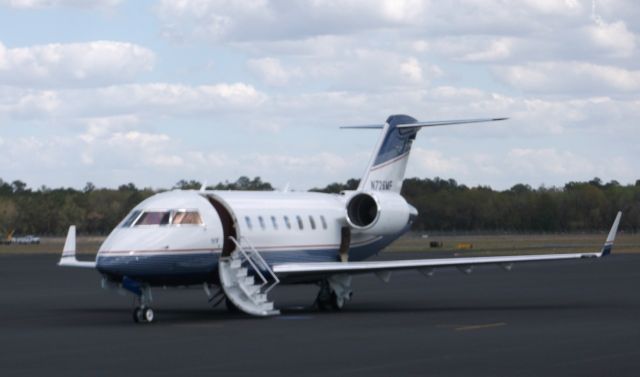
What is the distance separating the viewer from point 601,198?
13312 cm

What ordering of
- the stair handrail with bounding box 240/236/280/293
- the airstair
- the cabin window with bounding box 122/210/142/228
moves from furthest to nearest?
the stair handrail with bounding box 240/236/280/293
the airstair
the cabin window with bounding box 122/210/142/228

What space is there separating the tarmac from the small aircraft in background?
786 mm

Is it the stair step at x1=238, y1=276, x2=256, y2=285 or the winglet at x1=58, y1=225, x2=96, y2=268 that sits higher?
the winglet at x1=58, y1=225, x2=96, y2=268

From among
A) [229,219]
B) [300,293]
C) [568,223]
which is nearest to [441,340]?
[229,219]

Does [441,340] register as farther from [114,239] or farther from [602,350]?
[114,239]

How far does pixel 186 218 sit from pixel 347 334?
5543 millimetres

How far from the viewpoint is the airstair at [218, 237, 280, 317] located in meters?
26.4

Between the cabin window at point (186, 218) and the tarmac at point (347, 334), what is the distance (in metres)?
2.00

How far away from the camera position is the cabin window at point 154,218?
25.6 metres

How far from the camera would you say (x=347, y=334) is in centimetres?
2186

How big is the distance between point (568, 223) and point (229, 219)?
10554cm

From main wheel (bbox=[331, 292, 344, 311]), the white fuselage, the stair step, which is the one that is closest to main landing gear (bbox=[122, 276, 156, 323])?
the white fuselage

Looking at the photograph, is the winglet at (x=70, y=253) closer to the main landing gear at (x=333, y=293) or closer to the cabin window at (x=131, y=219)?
the cabin window at (x=131, y=219)

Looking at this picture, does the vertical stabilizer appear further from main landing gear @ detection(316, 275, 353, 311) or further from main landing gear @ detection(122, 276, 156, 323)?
main landing gear @ detection(122, 276, 156, 323)
